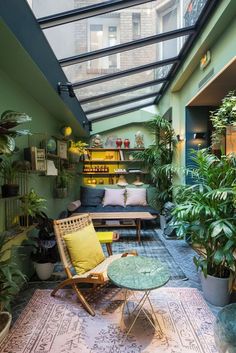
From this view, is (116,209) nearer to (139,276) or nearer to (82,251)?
(82,251)

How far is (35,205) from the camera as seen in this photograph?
7.63 feet

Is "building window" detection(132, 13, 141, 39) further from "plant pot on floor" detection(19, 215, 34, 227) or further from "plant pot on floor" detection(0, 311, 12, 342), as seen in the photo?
"plant pot on floor" detection(0, 311, 12, 342)

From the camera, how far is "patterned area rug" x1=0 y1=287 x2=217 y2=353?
1661mm

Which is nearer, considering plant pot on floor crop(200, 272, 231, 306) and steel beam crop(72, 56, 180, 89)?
plant pot on floor crop(200, 272, 231, 306)

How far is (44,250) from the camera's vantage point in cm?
Answer: 269

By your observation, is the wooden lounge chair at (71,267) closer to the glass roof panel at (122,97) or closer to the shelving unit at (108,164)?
the glass roof panel at (122,97)

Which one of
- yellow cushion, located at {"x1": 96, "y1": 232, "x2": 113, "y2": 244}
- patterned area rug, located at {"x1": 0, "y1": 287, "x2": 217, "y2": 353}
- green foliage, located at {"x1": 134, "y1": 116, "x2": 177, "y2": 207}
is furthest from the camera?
green foliage, located at {"x1": 134, "y1": 116, "x2": 177, "y2": 207}

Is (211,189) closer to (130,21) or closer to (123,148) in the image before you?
(130,21)

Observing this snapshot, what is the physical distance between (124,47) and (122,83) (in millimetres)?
1119

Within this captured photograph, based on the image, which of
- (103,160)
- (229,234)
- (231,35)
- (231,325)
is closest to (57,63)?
(231,35)

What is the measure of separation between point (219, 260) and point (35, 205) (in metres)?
1.81

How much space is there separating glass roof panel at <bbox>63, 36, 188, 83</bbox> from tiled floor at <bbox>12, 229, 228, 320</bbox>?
275cm

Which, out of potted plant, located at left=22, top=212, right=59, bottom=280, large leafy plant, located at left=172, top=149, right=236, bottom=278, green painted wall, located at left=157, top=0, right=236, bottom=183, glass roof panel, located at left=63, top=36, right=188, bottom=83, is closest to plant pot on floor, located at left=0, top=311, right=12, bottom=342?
potted plant, located at left=22, top=212, right=59, bottom=280

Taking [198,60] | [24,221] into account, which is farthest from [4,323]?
[198,60]
